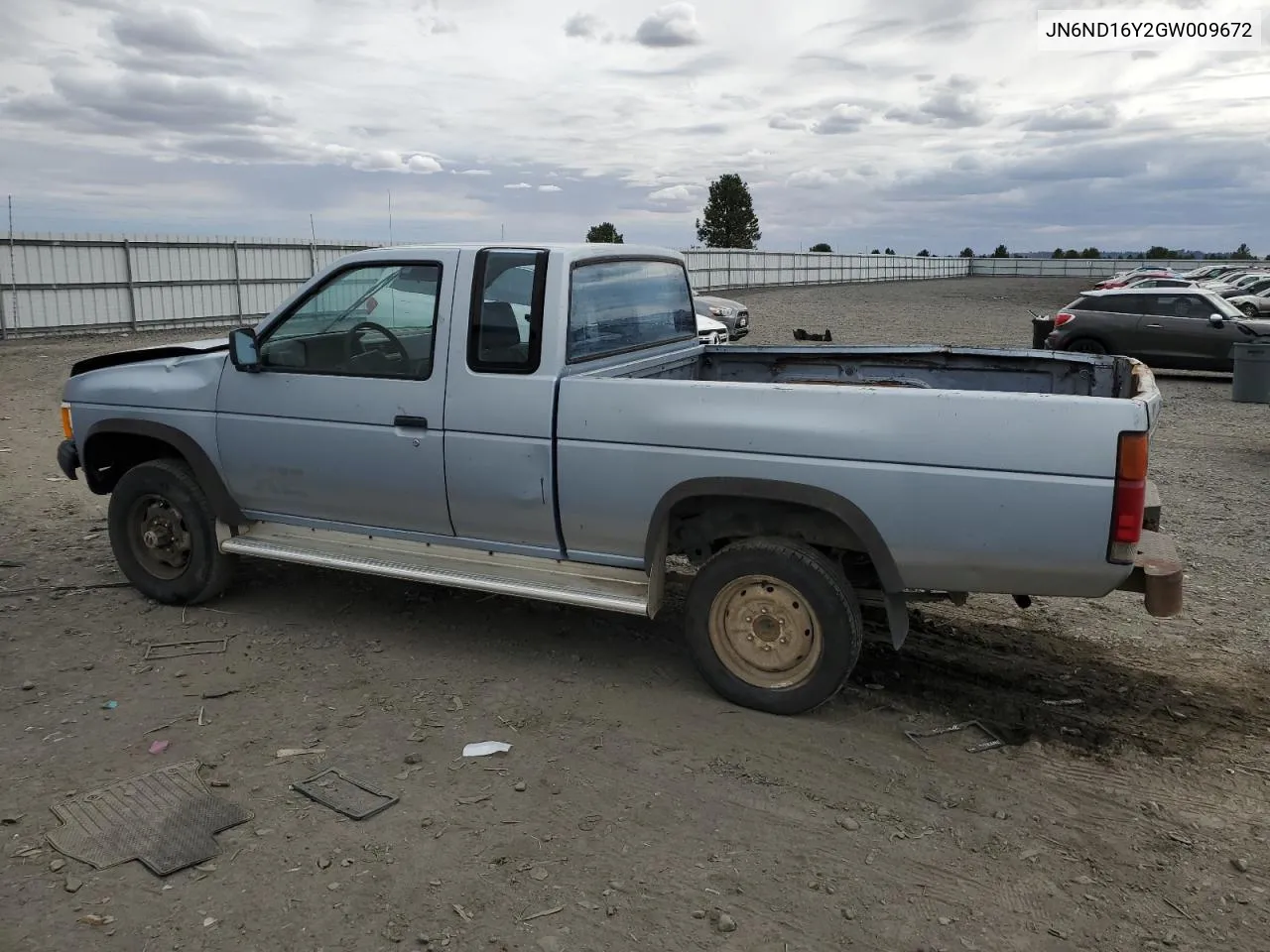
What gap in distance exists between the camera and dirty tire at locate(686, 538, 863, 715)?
4254 millimetres

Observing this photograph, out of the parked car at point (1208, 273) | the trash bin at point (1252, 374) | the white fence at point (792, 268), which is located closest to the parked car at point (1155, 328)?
the trash bin at point (1252, 374)

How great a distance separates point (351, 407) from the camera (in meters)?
5.06

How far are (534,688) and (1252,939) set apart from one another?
2.89 m

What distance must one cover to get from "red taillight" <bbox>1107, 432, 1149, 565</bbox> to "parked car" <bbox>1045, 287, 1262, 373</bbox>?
1392cm

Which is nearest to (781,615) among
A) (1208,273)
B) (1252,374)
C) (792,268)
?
(1252,374)

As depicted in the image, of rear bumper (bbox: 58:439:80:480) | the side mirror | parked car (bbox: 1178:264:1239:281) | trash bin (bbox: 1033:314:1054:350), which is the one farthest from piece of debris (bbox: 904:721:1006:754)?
parked car (bbox: 1178:264:1239:281)

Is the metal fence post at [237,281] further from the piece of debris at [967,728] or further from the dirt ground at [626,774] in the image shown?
the piece of debris at [967,728]

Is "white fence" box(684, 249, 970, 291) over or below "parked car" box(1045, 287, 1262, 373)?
over

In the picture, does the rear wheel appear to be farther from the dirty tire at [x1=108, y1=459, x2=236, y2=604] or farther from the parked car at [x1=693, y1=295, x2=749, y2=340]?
the dirty tire at [x1=108, y1=459, x2=236, y2=604]

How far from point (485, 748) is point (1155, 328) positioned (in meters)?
16.1

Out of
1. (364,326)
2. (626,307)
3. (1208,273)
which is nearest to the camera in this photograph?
(364,326)

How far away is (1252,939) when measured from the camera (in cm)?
302

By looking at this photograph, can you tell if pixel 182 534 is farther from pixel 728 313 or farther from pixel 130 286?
pixel 130 286

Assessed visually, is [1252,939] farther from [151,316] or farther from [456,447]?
[151,316]
